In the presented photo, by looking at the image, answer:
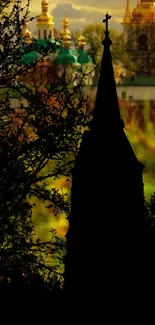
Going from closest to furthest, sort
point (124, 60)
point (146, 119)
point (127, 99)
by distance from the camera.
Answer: point (146, 119), point (127, 99), point (124, 60)

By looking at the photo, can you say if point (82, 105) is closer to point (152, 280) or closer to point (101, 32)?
point (152, 280)

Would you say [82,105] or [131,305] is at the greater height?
[82,105]

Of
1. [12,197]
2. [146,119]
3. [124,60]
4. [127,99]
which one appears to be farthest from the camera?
[124,60]

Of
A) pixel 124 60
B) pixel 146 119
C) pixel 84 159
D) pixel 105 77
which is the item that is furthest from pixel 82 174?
pixel 124 60

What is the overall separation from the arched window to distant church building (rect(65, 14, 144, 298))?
258 feet

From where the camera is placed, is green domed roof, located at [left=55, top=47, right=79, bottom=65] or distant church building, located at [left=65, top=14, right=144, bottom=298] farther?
green domed roof, located at [left=55, top=47, right=79, bottom=65]

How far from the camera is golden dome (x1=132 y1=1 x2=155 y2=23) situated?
99.1 meters

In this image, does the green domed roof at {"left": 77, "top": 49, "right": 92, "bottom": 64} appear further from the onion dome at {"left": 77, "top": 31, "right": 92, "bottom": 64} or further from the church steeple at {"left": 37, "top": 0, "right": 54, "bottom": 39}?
the church steeple at {"left": 37, "top": 0, "right": 54, "bottom": 39}

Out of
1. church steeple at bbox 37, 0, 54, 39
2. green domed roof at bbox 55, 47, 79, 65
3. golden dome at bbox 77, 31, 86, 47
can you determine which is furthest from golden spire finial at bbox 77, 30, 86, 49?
green domed roof at bbox 55, 47, 79, 65

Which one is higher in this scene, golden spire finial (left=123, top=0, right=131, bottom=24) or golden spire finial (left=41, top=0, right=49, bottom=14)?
golden spire finial (left=123, top=0, right=131, bottom=24)

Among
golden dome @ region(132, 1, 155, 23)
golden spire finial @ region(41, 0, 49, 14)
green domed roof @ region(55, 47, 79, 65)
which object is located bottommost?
green domed roof @ region(55, 47, 79, 65)

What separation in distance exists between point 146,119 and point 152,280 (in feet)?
159

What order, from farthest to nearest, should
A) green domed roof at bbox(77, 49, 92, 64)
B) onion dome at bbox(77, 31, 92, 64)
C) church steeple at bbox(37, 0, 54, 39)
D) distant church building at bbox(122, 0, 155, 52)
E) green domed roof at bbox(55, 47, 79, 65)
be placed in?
distant church building at bbox(122, 0, 155, 52) < church steeple at bbox(37, 0, 54, 39) < onion dome at bbox(77, 31, 92, 64) < green domed roof at bbox(77, 49, 92, 64) < green domed roof at bbox(55, 47, 79, 65)

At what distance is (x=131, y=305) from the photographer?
55.7 feet
